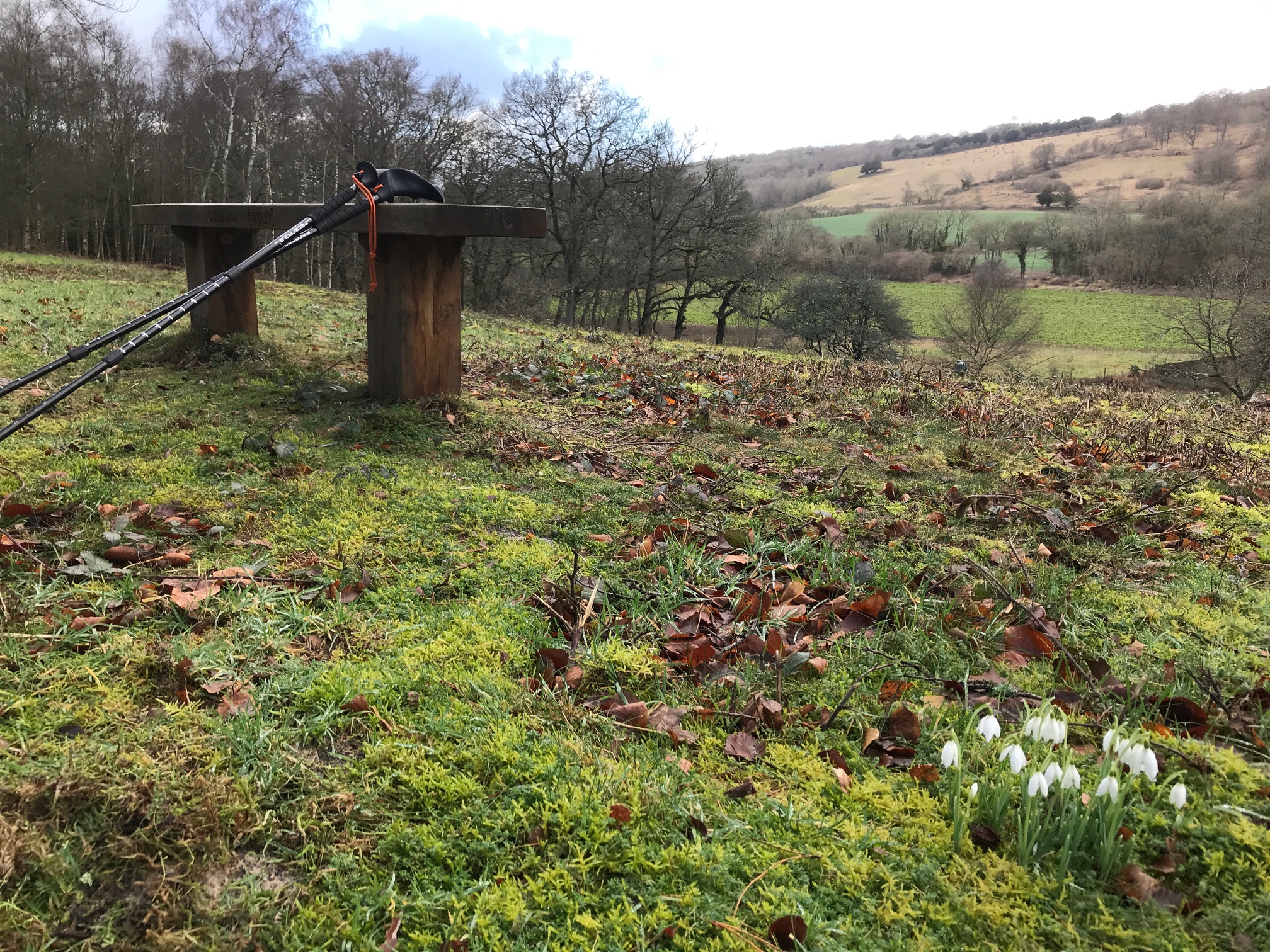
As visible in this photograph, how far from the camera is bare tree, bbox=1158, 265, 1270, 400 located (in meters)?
20.1

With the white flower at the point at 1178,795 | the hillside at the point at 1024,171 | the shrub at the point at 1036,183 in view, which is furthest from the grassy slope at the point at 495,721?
the shrub at the point at 1036,183

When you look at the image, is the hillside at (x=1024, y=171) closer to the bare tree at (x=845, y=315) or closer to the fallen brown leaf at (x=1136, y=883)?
the bare tree at (x=845, y=315)

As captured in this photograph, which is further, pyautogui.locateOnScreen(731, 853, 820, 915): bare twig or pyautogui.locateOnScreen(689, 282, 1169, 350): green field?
pyautogui.locateOnScreen(689, 282, 1169, 350): green field

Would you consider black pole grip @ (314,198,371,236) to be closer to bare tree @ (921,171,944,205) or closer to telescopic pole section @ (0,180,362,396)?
telescopic pole section @ (0,180,362,396)

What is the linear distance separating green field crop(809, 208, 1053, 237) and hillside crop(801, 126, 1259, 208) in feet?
24.0

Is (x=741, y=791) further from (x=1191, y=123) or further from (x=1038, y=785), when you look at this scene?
(x=1191, y=123)

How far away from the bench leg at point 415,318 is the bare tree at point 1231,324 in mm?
22247

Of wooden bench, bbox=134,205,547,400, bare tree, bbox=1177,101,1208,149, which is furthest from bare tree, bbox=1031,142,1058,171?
wooden bench, bbox=134,205,547,400

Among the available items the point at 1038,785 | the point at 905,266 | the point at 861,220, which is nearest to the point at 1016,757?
the point at 1038,785

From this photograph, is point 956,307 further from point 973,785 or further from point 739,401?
point 973,785

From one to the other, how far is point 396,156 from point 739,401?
26599 millimetres

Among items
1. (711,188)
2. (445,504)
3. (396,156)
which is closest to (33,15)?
(396,156)

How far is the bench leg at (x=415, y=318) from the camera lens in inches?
180

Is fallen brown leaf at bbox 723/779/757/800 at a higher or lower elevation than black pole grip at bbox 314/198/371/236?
lower
